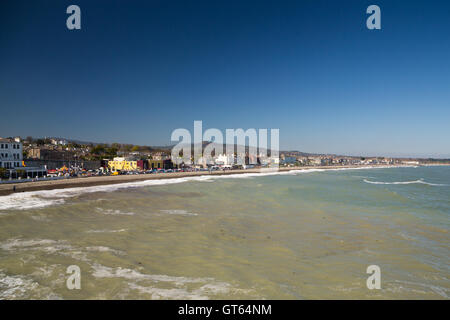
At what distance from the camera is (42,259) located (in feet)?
24.6

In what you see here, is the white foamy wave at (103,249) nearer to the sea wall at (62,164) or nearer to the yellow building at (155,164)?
the sea wall at (62,164)

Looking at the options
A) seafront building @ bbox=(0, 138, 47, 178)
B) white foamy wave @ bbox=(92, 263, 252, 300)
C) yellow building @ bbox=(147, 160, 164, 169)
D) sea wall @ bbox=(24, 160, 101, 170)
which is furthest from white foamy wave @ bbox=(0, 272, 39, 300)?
yellow building @ bbox=(147, 160, 164, 169)

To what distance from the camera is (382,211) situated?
647 inches

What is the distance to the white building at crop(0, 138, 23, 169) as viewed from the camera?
36.4 metres

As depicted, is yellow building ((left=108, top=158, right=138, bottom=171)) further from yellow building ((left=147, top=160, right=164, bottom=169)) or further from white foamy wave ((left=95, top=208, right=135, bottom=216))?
white foamy wave ((left=95, top=208, right=135, bottom=216))

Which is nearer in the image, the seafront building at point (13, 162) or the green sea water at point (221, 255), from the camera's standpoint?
the green sea water at point (221, 255)

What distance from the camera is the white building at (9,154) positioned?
36.4 meters

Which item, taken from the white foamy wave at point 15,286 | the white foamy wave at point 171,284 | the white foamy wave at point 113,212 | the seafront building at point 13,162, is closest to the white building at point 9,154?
the seafront building at point 13,162

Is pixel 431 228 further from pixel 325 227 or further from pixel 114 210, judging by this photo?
pixel 114 210
